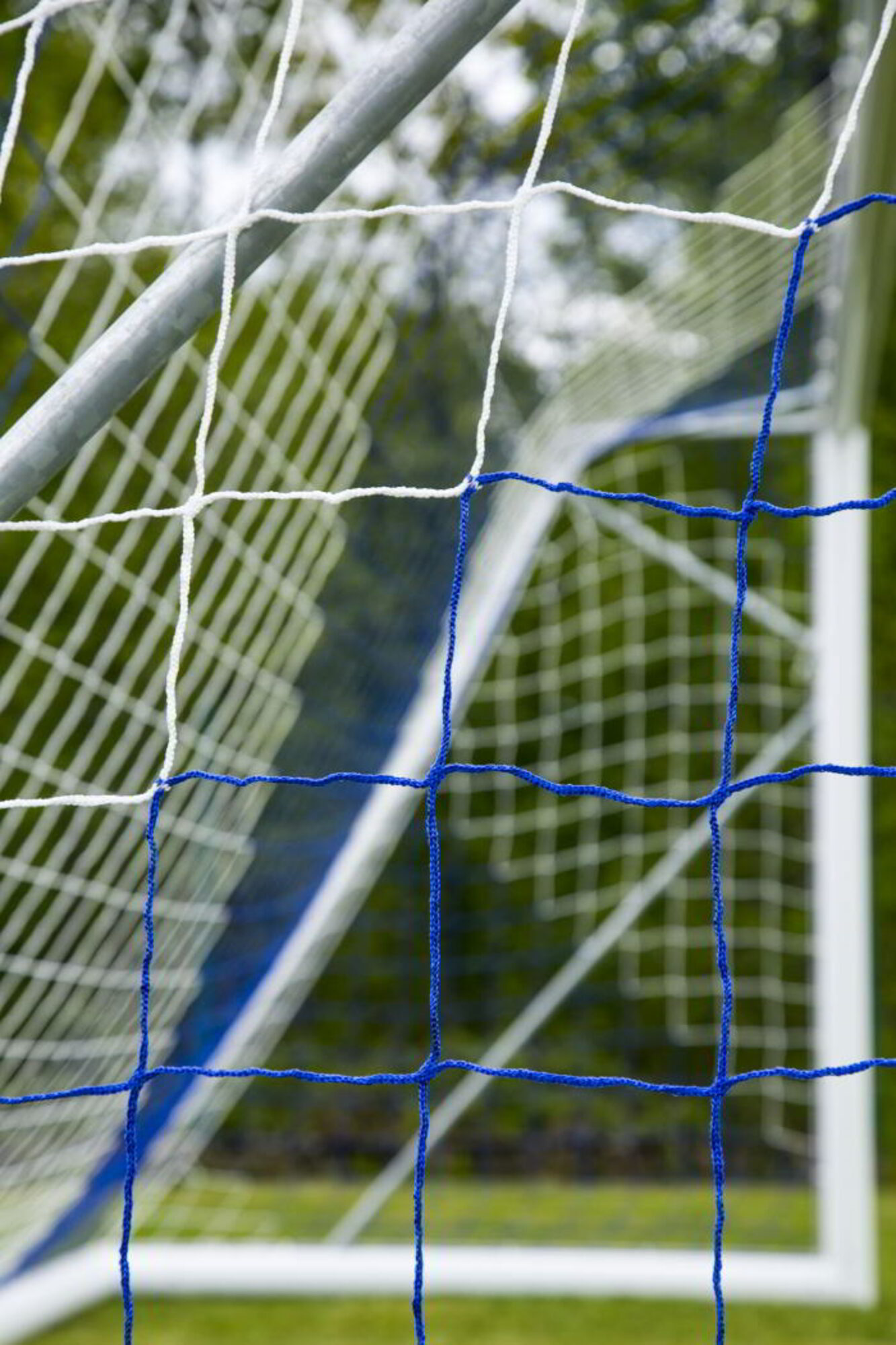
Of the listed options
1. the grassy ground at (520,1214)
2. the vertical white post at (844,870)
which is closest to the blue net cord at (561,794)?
the vertical white post at (844,870)

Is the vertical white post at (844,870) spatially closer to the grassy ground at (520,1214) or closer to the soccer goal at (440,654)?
the soccer goal at (440,654)

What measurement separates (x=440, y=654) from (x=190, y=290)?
1.84 metres

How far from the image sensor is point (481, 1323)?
2.67 m

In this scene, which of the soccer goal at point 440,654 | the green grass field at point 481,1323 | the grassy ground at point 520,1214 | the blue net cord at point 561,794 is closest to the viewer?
the blue net cord at point 561,794

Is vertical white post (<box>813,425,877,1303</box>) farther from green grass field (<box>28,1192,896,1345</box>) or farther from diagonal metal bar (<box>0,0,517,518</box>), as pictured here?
diagonal metal bar (<box>0,0,517,518</box>)

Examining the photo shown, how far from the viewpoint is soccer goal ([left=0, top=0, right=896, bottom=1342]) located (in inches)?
59.9

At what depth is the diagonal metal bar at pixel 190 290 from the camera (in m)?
0.96

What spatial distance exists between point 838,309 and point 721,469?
75.3 inches

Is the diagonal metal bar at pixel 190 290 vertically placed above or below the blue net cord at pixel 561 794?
above

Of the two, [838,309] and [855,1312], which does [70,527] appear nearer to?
[838,309]

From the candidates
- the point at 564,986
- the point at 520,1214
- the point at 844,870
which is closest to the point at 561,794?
the point at 844,870

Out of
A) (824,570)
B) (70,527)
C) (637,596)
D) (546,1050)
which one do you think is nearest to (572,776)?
(637,596)

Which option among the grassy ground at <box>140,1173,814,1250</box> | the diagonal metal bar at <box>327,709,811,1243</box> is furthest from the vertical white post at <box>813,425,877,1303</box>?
the grassy ground at <box>140,1173,814,1250</box>

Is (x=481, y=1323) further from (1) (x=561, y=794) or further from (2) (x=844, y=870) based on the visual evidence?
(1) (x=561, y=794)
